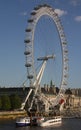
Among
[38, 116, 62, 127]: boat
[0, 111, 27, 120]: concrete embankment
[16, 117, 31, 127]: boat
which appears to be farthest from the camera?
[0, 111, 27, 120]: concrete embankment

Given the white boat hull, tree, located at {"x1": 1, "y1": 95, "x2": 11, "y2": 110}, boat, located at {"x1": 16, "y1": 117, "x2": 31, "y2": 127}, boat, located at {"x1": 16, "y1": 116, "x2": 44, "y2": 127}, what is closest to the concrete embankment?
tree, located at {"x1": 1, "y1": 95, "x2": 11, "y2": 110}

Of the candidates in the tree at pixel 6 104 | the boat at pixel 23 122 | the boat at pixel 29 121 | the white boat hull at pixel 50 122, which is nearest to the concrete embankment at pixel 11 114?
the tree at pixel 6 104

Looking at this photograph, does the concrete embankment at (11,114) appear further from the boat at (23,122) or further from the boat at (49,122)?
the boat at (23,122)

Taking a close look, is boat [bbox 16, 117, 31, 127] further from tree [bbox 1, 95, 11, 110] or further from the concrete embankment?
tree [bbox 1, 95, 11, 110]

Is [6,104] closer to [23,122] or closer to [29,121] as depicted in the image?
[29,121]

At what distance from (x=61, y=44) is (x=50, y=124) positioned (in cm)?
1456

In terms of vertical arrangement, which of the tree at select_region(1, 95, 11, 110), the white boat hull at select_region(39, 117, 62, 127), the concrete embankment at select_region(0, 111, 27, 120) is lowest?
the white boat hull at select_region(39, 117, 62, 127)

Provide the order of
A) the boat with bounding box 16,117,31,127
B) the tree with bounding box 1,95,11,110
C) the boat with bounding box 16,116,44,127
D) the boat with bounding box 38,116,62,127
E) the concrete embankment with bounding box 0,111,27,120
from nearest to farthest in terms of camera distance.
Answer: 1. the boat with bounding box 16,117,31,127
2. the boat with bounding box 16,116,44,127
3. the boat with bounding box 38,116,62,127
4. the concrete embankment with bounding box 0,111,27,120
5. the tree with bounding box 1,95,11,110

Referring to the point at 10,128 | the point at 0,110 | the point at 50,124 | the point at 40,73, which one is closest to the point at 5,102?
the point at 0,110

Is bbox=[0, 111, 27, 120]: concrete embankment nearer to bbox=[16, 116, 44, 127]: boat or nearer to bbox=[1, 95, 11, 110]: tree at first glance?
bbox=[1, 95, 11, 110]: tree

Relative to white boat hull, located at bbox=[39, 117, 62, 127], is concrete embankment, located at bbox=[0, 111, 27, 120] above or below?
above

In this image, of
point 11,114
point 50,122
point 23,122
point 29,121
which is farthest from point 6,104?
point 23,122

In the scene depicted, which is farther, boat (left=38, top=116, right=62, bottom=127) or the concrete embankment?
the concrete embankment

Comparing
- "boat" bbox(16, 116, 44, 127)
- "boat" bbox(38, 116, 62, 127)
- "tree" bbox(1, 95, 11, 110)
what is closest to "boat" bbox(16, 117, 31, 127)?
"boat" bbox(16, 116, 44, 127)
